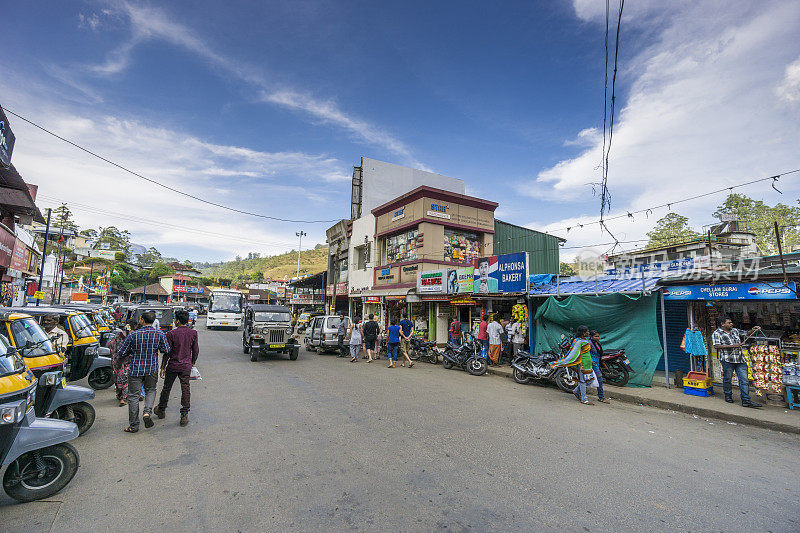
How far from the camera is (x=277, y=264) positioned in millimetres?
130375

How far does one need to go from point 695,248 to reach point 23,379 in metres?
21.5

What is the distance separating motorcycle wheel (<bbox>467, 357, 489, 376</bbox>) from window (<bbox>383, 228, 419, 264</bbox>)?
368 inches

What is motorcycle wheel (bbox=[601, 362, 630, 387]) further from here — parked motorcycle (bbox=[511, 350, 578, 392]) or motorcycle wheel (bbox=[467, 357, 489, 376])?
motorcycle wheel (bbox=[467, 357, 489, 376])

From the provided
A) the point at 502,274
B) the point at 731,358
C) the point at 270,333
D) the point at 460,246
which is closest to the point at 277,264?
the point at 460,246

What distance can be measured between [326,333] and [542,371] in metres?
9.85

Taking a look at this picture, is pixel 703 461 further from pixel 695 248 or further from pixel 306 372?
pixel 695 248

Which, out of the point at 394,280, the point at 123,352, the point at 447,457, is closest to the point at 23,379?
the point at 123,352

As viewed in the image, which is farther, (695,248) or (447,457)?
(695,248)

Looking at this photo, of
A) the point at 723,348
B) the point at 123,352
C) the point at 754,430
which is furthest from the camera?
the point at 723,348

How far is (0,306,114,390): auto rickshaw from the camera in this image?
8.35m

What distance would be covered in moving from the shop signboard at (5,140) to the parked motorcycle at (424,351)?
14411 millimetres

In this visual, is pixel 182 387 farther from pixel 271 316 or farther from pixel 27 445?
pixel 271 316

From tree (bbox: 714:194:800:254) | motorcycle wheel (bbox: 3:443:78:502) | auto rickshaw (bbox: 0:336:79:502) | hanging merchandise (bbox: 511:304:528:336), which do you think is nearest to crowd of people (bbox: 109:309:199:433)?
auto rickshaw (bbox: 0:336:79:502)

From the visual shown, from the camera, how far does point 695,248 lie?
55.0 feet
